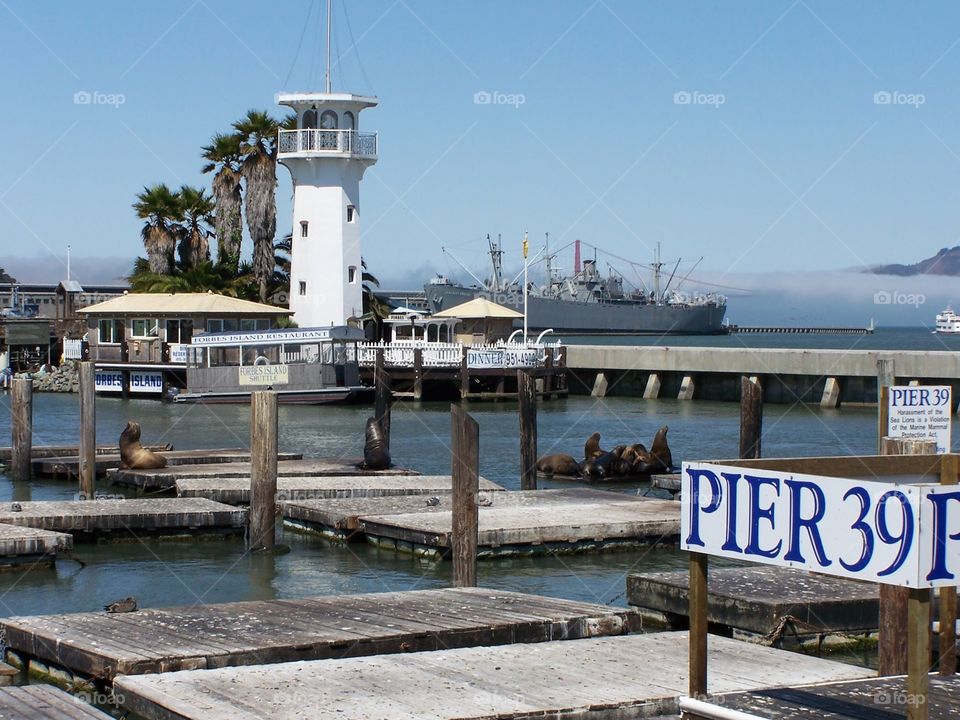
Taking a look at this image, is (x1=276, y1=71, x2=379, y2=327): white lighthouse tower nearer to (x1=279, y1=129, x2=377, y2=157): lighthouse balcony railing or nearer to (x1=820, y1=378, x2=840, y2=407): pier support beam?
(x1=279, y1=129, x2=377, y2=157): lighthouse balcony railing

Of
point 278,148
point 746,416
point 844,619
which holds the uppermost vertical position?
point 278,148

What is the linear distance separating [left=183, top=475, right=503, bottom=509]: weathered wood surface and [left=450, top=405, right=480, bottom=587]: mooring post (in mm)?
6647

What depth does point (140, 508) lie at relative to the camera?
17.5 m

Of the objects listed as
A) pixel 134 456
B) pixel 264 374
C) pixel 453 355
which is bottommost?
pixel 134 456

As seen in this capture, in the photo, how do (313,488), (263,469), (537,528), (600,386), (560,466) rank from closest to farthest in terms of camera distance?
(537,528)
(263,469)
(313,488)
(560,466)
(600,386)

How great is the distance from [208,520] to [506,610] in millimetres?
7307

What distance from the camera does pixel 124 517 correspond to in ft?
55.7

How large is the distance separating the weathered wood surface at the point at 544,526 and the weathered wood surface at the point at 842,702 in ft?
28.5

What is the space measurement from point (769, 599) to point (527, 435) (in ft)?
36.4

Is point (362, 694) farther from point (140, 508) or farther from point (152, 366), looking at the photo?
point (152, 366)

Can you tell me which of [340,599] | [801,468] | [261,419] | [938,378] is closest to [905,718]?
[801,468]

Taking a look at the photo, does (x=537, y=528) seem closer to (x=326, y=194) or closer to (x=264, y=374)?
(x=264, y=374)

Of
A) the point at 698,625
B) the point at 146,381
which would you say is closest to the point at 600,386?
the point at 146,381

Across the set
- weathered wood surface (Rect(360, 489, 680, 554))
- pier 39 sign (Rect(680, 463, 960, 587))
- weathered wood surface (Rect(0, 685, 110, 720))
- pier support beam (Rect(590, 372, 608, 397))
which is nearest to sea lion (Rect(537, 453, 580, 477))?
weathered wood surface (Rect(360, 489, 680, 554))
